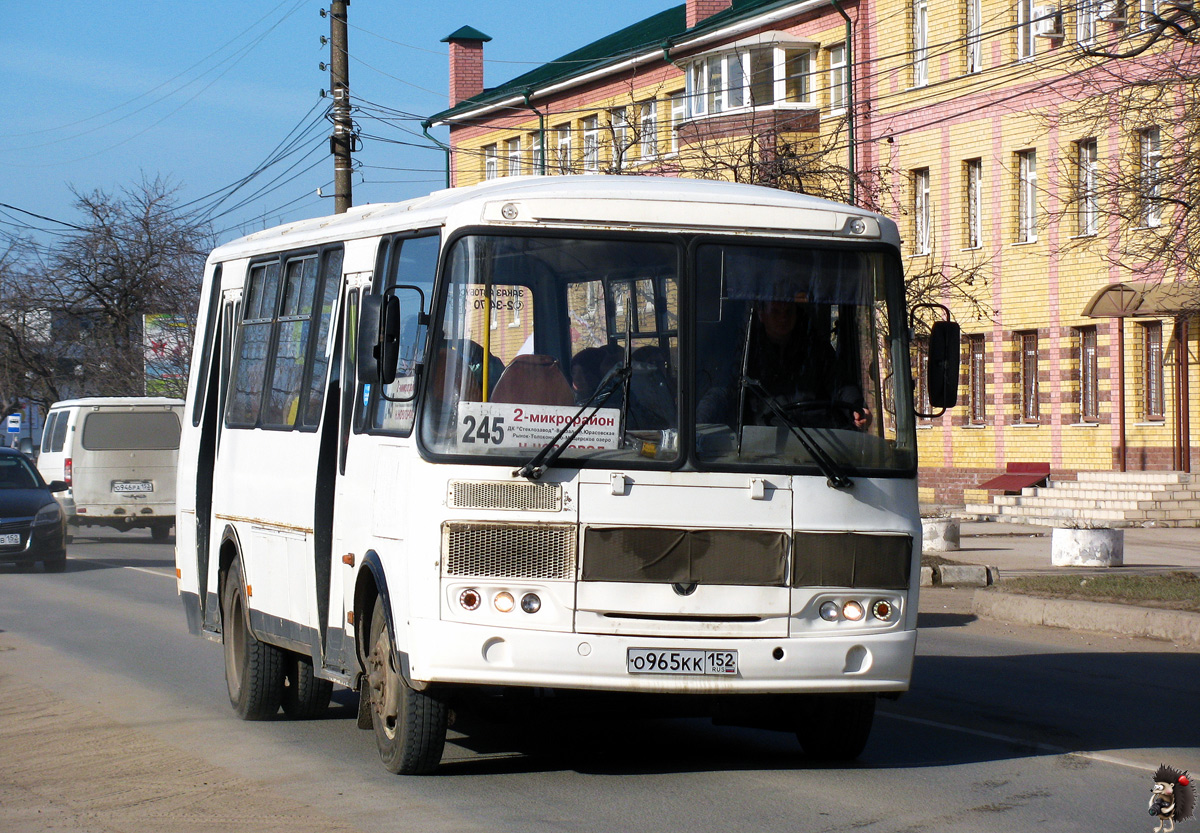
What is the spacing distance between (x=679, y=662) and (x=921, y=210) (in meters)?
33.3

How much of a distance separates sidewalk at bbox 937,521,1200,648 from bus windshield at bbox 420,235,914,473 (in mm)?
7320

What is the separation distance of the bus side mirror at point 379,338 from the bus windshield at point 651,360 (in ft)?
0.62

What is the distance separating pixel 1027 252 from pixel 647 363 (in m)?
30.0

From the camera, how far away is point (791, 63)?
1654 inches

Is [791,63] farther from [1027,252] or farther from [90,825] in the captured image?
[90,825]

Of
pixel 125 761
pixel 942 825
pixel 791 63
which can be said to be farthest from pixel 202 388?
pixel 791 63

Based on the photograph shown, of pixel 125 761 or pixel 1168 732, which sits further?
pixel 1168 732

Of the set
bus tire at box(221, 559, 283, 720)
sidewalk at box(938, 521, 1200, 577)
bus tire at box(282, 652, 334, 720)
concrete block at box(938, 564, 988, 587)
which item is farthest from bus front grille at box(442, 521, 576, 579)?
sidewalk at box(938, 521, 1200, 577)

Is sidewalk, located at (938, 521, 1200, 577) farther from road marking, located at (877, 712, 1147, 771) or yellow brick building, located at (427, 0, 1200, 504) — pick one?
road marking, located at (877, 712, 1147, 771)

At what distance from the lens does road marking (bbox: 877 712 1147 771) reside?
27.6 ft

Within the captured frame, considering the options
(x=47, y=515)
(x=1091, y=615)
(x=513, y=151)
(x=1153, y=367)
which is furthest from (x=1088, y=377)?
(x=513, y=151)

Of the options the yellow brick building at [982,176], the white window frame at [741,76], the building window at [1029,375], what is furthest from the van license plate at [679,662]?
the white window frame at [741,76]

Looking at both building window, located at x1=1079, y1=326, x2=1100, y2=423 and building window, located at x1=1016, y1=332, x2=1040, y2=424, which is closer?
building window, located at x1=1079, y1=326, x2=1100, y2=423

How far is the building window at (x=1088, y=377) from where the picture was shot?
3428 cm
